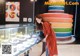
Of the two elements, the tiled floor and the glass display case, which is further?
the tiled floor

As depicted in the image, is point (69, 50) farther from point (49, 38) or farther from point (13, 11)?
point (49, 38)

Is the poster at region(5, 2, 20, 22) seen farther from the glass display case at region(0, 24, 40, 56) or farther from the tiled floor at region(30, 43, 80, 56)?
the glass display case at region(0, 24, 40, 56)

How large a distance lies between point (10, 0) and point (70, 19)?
7.65ft

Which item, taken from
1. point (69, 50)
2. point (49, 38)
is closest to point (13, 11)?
point (69, 50)

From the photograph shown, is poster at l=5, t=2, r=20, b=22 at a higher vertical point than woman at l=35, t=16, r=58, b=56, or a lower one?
higher

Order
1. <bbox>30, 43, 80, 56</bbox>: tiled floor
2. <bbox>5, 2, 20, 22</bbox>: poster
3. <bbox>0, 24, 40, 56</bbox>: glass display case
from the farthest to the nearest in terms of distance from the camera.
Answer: <bbox>5, 2, 20, 22</bbox>: poster
<bbox>30, 43, 80, 56</bbox>: tiled floor
<bbox>0, 24, 40, 56</bbox>: glass display case

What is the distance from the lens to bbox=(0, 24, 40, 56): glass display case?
112 inches

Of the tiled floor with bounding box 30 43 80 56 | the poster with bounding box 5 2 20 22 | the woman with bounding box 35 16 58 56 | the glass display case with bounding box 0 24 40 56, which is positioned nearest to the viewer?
the glass display case with bounding box 0 24 40 56

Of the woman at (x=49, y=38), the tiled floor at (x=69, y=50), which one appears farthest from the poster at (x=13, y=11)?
the woman at (x=49, y=38)

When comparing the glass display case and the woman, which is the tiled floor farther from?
the woman

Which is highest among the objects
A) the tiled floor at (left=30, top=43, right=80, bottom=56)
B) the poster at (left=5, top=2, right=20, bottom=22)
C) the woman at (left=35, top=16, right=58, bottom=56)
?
the poster at (left=5, top=2, right=20, bottom=22)

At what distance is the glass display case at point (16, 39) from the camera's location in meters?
2.84

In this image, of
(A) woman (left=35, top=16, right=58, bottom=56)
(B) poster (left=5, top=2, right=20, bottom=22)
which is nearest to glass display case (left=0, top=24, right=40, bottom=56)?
(A) woman (left=35, top=16, right=58, bottom=56)

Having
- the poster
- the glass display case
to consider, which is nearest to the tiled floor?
the glass display case
